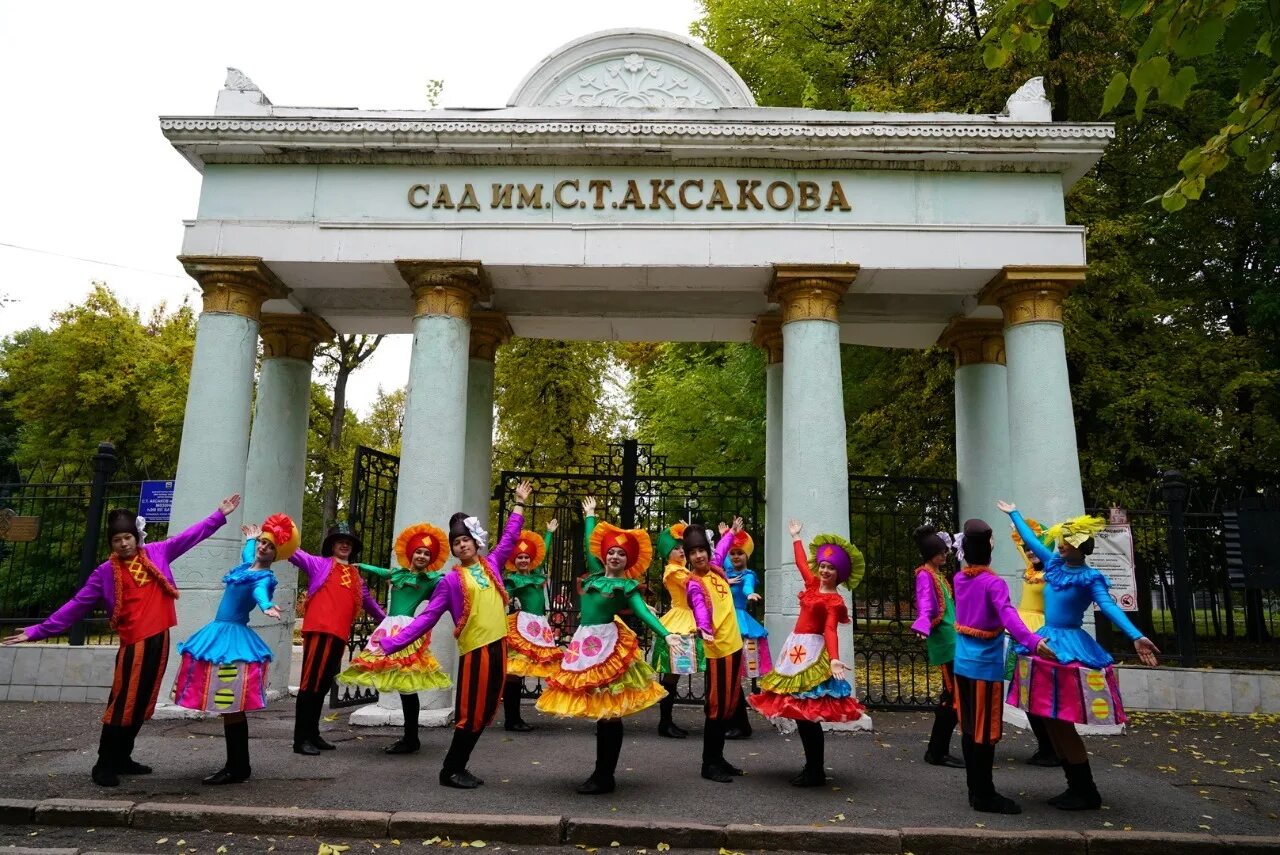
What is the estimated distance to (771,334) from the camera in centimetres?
1246

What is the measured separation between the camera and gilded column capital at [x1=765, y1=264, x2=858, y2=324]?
33.3ft

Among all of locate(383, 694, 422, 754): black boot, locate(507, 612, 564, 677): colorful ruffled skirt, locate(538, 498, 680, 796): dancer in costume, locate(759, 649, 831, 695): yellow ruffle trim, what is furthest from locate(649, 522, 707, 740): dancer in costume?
locate(383, 694, 422, 754): black boot

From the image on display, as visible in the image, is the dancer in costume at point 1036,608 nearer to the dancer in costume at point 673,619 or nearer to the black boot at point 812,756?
the black boot at point 812,756

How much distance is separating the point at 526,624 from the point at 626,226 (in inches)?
190

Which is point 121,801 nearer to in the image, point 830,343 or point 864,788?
point 864,788

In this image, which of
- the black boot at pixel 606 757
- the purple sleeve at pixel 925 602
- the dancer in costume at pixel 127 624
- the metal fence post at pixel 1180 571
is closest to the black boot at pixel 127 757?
the dancer in costume at pixel 127 624

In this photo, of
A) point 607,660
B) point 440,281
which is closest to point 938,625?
point 607,660

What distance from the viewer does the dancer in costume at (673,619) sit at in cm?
709

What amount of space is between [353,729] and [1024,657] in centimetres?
672

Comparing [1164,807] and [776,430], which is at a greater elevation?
[776,430]

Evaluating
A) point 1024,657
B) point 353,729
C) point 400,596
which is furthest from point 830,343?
point 353,729

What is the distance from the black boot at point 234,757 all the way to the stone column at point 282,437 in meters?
4.78

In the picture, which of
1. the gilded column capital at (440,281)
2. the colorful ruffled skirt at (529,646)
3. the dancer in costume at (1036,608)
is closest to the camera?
the dancer in costume at (1036,608)

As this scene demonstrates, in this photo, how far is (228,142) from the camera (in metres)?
10.1
